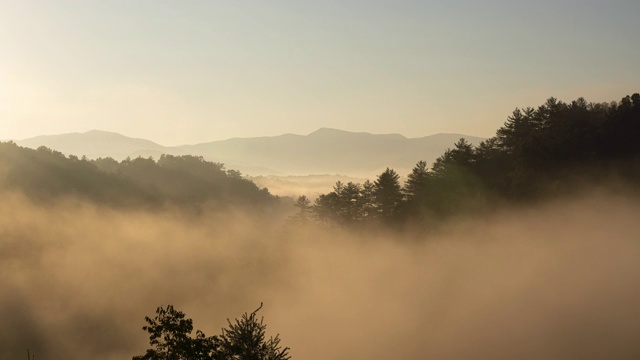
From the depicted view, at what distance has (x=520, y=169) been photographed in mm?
64938

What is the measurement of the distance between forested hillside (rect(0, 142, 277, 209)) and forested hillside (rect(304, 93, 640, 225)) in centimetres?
7618

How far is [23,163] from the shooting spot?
124875 millimetres

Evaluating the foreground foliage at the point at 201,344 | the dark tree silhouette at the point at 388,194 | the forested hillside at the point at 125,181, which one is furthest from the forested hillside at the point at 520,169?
the forested hillside at the point at 125,181

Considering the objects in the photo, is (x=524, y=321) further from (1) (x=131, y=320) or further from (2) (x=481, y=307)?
(1) (x=131, y=320)

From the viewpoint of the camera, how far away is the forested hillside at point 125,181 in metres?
124

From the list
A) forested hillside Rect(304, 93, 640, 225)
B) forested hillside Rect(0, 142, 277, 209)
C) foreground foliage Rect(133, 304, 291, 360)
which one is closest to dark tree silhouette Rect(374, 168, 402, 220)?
forested hillside Rect(304, 93, 640, 225)

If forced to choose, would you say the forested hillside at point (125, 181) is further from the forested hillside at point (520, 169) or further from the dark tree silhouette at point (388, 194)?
the dark tree silhouette at point (388, 194)

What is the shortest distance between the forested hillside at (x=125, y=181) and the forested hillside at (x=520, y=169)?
76.2m

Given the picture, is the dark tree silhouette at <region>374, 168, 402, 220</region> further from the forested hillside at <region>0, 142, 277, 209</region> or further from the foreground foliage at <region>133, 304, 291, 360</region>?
the forested hillside at <region>0, 142, 277, 209</region>

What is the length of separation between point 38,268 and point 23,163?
3444cm

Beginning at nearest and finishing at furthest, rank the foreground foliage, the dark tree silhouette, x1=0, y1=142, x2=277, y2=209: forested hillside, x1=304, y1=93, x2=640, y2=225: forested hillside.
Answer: the foreground foliage → x1=304, y1=93, x2=640, y2=225: forested hillside → the dark tree silhouette → x1=0, y1=142, x2=277, y2=209: forested hillside

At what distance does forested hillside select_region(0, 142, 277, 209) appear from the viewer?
407 feet

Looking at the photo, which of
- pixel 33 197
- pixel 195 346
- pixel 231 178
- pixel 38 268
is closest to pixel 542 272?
pixel 195 346

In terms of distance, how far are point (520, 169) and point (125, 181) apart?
11352 centimetres
